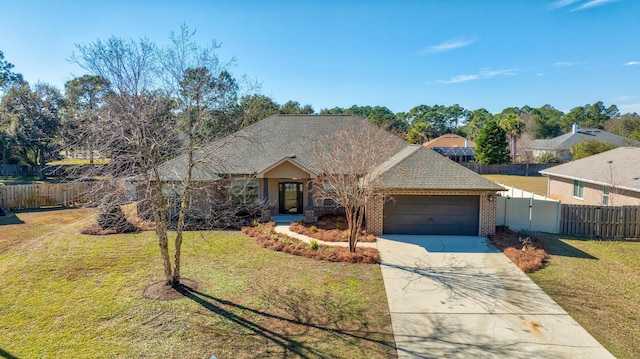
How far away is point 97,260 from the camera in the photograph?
1215cm

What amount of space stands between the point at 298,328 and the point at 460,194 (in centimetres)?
992

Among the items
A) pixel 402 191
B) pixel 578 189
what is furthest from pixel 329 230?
pixel 578 189

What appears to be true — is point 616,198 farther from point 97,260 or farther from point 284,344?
point 97,260

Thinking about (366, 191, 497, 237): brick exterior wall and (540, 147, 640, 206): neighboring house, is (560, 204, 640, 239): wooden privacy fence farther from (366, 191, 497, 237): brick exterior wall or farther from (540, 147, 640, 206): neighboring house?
(366, 191, 497, 237): brick exterior wall

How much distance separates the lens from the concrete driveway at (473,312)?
6.84 m

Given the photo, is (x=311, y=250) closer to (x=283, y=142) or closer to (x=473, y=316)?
(x=473, y=316)

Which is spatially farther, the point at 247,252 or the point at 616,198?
the point at 616,198

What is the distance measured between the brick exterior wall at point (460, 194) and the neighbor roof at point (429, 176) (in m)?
0.30

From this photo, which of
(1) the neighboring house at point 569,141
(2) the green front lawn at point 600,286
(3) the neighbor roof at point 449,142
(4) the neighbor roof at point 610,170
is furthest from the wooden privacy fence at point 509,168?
(2) the green front lawn at point 600,286

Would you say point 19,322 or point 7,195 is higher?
point 7,195

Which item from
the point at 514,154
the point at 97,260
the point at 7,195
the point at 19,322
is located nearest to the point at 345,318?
the point at 19,322

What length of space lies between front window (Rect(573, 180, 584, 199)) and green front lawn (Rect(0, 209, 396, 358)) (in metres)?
17.7

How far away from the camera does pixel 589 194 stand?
67.4ft

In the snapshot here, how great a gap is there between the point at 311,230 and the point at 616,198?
15.5 metres
